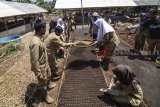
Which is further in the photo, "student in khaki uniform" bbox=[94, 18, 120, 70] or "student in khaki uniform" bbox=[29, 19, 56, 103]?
"student in khaki uniform" bbox=[94, 18, 120, 70]

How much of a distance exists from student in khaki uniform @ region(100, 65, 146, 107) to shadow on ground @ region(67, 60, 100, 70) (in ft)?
7.39

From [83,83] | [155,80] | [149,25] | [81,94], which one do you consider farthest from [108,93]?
[149,25]

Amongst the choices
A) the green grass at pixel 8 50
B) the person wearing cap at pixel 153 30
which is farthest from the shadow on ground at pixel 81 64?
the green grass at pixel 8 50

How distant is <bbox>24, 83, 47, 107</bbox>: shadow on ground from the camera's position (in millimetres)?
4429

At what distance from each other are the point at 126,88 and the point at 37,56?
1989mm

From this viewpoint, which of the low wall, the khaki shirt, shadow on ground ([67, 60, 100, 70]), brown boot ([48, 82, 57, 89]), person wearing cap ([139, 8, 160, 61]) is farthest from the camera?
the low wall

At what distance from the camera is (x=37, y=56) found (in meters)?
3.73

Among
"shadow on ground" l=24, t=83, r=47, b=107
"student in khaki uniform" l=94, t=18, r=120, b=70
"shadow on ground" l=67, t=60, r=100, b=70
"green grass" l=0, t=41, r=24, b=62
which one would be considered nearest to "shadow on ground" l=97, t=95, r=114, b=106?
"shadow on ground" l=24, t=83, r=47, b=107

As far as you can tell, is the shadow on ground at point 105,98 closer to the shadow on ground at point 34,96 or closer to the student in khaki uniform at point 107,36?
the shadow on ground at point 34,96

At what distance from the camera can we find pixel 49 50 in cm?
521

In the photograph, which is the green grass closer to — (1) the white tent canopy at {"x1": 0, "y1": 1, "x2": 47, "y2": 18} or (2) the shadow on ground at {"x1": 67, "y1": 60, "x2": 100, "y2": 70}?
(1) the white tent canopy at {"x1": 0, "y1": 1, "x2": 47, "y2": 18}

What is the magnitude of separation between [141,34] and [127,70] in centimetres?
434

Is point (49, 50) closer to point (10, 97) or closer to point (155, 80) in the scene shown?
point (10, 97)

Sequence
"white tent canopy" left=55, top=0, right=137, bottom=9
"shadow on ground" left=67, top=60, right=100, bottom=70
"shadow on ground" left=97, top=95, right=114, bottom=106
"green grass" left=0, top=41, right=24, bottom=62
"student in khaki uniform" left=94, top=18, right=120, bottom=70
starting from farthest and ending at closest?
"white tent canopy" left=55, top=0, right=137, bottom=9 → "green grass" left=0, top=41, right=24, bottom=62 → "shadow on ground" left=67, top=60, right=100, bottom=70 → "student in khaki uniform" left=94, top=18, right=120, bottom=70 → "shadow on ground" left=97, top=95, right=114, bottom=106
